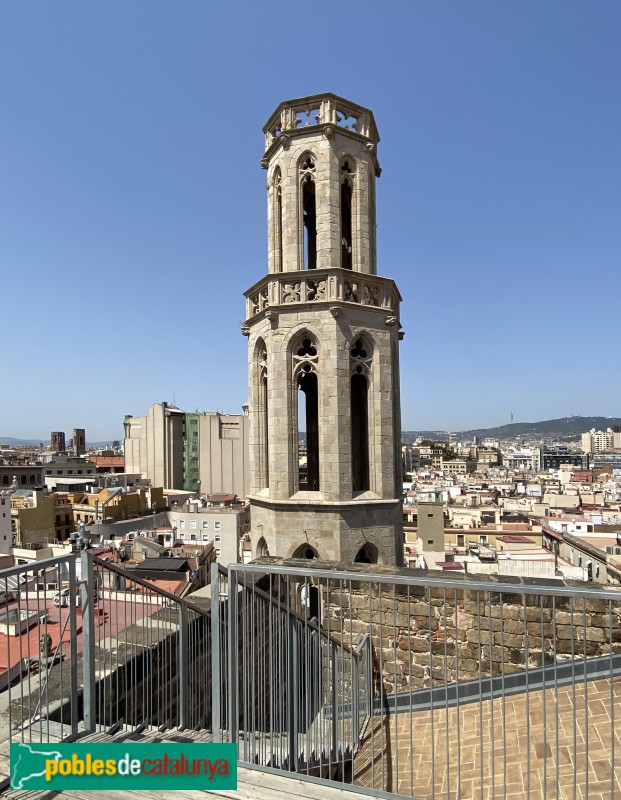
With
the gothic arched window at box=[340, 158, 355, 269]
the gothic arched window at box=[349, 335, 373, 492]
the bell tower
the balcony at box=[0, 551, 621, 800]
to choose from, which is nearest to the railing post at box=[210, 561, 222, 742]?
the balcony at box=[0, 551, 621, 800]

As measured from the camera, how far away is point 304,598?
749cm

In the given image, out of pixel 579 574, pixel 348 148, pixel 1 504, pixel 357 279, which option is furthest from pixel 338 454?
pixel 1 504

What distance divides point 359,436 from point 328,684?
15.4ft

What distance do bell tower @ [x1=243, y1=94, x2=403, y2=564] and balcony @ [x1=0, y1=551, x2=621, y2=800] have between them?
2159mm

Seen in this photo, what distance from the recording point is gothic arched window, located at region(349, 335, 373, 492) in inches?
341

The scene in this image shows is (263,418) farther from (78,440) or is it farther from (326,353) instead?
(78,440)

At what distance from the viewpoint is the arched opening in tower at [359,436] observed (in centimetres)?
923

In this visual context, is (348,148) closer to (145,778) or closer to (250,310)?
(250,310)

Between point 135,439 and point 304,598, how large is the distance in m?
91.9

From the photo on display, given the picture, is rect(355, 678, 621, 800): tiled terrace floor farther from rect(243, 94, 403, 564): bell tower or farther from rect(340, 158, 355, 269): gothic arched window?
rect(340, 158, 355, 269): gothic arched window

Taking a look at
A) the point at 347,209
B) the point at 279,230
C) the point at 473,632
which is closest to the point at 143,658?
the point at 473,632

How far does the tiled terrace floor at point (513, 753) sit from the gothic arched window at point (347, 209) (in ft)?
24.5

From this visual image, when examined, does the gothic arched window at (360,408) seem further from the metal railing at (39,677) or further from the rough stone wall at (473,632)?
the metal railing at (39,677)

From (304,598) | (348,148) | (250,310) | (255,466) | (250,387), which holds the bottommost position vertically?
(304,598)
